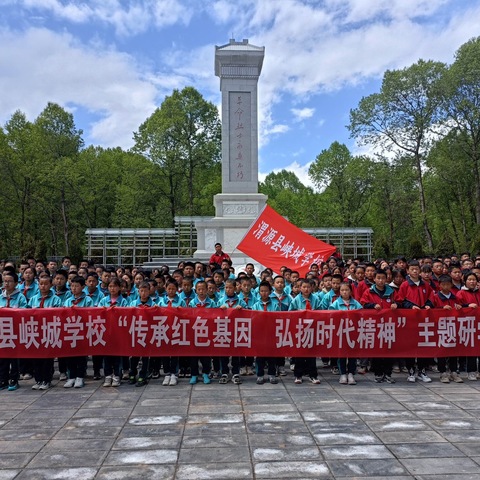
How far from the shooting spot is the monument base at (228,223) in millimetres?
18734

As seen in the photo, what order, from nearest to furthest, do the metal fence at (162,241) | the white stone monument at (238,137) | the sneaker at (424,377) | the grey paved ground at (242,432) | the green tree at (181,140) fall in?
the grey paved ground at (242,432) < the sneaker at (424,377) < the white stone monument at (238,137) < the metal fence at (162,241) < the green tree at (181,140)

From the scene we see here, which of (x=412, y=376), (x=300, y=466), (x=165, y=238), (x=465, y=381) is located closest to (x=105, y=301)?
(x=300, y=466)

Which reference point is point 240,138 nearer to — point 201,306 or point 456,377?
point 201,306

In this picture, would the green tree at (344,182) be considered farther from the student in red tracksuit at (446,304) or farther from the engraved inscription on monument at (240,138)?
the student in red tracksuit at (446,304)

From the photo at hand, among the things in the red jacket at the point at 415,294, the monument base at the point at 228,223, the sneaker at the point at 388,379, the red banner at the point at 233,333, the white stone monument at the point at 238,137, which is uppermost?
the white stone monument at the point at 238,137

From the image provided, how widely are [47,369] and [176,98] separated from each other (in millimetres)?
32644

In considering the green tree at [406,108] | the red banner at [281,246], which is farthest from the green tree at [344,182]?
the red banner at [281,246]

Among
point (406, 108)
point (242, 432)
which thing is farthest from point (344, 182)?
point (242, 432)

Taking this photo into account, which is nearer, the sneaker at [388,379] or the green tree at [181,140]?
the sneaker at [388,379]

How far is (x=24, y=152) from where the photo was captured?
104ft

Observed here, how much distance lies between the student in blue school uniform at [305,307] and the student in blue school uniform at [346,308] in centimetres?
30

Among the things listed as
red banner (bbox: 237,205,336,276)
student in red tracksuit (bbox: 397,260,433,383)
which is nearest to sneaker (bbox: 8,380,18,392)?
red banner (bbox: 237,205,336,276)

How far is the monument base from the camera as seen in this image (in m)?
18.7

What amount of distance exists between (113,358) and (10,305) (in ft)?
5.63
